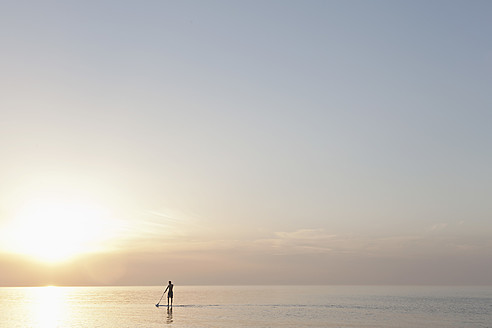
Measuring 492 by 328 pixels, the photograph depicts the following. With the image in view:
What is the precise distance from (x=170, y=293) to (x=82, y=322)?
1987 centimetres

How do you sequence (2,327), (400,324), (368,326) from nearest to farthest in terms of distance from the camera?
1. (2,327)
2. (368,326)
3. (400,324)

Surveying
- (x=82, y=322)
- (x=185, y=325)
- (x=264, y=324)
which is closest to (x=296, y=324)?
(x=264, y=324)

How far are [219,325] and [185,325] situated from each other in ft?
8.87

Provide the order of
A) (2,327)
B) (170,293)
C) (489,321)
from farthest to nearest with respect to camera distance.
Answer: (170,293) → (489,321) → (2,327)

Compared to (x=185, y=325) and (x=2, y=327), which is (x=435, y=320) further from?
(x=2, y=327)

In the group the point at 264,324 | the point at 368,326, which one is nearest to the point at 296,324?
the point at 264,324

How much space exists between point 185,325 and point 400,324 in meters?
18.8

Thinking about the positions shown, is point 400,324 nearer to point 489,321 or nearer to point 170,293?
point 489,321

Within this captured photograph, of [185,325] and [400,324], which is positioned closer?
[185,325]

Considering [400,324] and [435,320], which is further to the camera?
[435,320]

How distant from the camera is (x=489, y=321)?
45438mm

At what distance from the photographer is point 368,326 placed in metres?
39.0

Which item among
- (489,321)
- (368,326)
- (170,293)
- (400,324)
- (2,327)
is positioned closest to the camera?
(2,327)

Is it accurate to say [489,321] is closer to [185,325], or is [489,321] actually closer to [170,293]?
[185,325]
